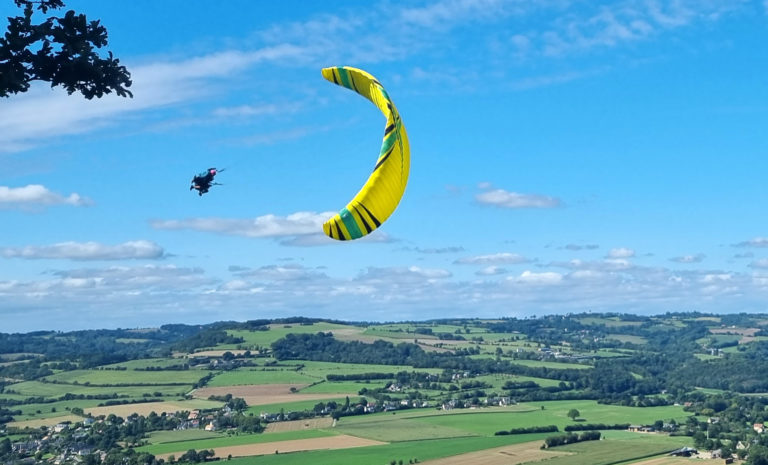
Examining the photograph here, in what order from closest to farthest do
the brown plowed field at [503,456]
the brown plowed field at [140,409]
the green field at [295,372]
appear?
the brown plowed field at [503,456] → the brown plowed field at [140,409] → the green field at [295,372]

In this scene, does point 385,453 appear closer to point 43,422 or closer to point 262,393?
point 43,422

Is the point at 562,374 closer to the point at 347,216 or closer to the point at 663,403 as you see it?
the point at 663,403

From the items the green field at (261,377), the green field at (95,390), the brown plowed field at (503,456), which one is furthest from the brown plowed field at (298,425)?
the green field at (261,377)

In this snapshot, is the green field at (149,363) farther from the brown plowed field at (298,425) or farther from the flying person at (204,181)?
the flying person at (204,181)

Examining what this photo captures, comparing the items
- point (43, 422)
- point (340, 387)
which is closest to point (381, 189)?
point (43, 422)

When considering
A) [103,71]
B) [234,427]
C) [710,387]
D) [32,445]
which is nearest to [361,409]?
[234,427]

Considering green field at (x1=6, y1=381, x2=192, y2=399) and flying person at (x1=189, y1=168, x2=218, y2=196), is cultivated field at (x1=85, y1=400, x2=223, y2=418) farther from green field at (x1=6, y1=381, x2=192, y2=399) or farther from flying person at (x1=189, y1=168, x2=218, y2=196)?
flying person at (x1=189, y1=168, x2=218, y2=196)
